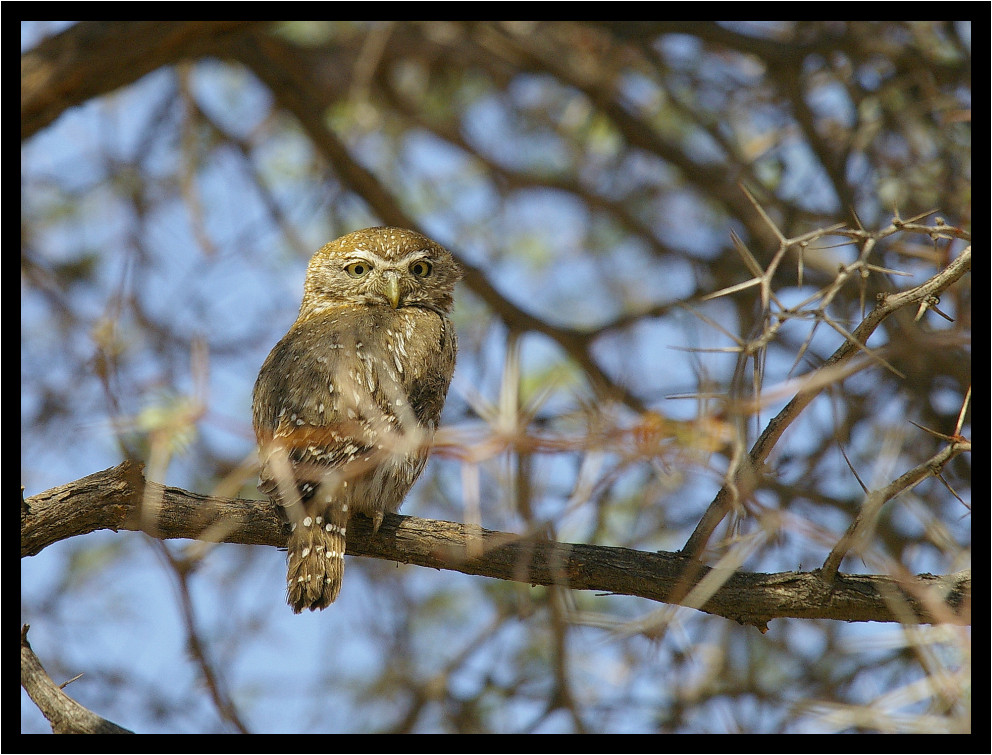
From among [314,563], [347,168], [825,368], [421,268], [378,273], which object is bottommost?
[314,563]

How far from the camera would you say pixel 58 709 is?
2.84m

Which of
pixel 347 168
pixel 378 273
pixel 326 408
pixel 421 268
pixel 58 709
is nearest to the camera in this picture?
pixel 58 709

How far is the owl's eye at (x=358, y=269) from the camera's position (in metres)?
5.12

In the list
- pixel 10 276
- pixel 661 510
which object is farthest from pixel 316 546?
pixel 661 510

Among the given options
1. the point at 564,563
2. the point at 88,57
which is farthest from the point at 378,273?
Answer: the point at 564,563

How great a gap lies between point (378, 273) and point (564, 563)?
2.25 meters

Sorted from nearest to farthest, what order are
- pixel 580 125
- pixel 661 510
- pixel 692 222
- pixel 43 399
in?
1. pixel 661 510
2. pixel 43 399
3. pixel 692 222
4. pixel 580 125

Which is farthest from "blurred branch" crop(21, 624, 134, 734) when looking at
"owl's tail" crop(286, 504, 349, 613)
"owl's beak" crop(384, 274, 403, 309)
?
"owl's beak" crop(384, 274, 403, 309)

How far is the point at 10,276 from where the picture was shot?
13.9 ft

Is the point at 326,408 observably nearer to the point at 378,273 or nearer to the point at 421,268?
the point at 378,273

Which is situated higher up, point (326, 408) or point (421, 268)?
point (421, 268)

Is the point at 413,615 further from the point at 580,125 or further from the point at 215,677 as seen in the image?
the point at 580,125

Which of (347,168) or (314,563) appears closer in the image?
(314,563)

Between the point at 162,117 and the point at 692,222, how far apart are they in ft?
14.0
